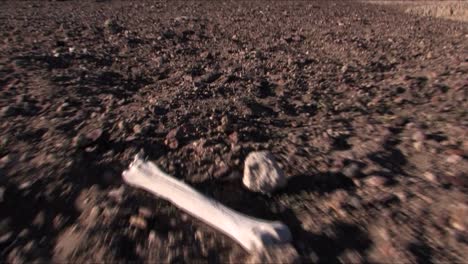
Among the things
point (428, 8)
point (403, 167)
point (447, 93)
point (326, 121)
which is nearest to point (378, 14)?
point (428, 8)

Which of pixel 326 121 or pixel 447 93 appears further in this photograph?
pixel 447 93

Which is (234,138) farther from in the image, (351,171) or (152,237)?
(152,237)

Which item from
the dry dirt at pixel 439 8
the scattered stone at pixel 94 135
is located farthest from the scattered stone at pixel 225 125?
the dry dirt at pixel 439 8

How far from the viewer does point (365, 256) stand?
1.23 metres

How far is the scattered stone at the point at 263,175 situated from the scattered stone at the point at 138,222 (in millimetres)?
403

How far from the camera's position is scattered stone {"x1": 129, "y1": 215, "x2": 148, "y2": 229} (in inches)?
52.3

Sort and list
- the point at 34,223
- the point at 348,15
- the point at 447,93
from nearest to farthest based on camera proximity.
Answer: the point at 34,223 < the point at 447,93 < the point at 348,15

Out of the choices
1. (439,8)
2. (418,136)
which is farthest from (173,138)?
(439,8)

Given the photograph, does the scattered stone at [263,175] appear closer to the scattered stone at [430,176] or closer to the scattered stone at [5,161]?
the scattered stone at [430,176]

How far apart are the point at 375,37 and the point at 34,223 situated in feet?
11.6

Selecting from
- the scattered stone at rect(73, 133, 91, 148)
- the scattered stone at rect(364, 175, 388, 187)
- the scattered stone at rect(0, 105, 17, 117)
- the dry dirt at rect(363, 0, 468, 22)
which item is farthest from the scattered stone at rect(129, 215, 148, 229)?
the dry dirt at rect(363, 0, 468, 22)

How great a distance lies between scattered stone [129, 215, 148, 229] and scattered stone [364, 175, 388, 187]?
33.7 inches

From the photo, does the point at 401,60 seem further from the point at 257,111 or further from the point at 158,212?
the point at 158,212

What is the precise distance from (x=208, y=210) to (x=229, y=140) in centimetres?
51
